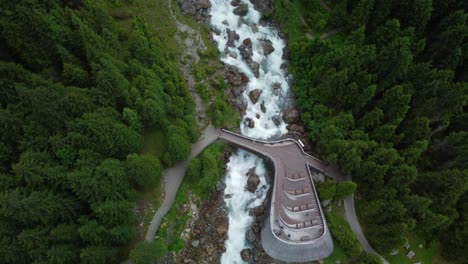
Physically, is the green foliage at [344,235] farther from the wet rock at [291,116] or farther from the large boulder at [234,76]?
the large boulder at [234,76]

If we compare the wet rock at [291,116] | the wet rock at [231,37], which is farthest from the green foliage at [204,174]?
the wet rock at [231,37]

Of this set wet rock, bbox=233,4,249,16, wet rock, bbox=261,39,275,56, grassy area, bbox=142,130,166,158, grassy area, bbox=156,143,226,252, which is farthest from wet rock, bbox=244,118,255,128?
wet rock, bbox=233,4,249,16

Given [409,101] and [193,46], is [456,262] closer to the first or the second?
[409,101]

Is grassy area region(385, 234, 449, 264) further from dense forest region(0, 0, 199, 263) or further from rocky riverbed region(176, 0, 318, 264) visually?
dense forest region(0, 0, 199, 263)

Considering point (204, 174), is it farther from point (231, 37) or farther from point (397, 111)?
point (397, 111)

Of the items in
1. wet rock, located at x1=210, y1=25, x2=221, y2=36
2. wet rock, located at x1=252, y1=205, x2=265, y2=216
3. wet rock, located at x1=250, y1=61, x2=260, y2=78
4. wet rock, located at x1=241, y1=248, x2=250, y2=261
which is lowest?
wet rock, located at x1=241, y1=248, x2=250, y2=261

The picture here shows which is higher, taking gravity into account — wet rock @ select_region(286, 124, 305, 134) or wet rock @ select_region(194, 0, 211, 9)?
wet rock @ select_region(194, 0, 211, 9)

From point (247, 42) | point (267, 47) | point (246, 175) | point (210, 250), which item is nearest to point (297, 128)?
point (246, 175)

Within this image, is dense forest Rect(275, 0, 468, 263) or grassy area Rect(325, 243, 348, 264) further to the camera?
grassy area Rect(325, 243, 348, 264)
